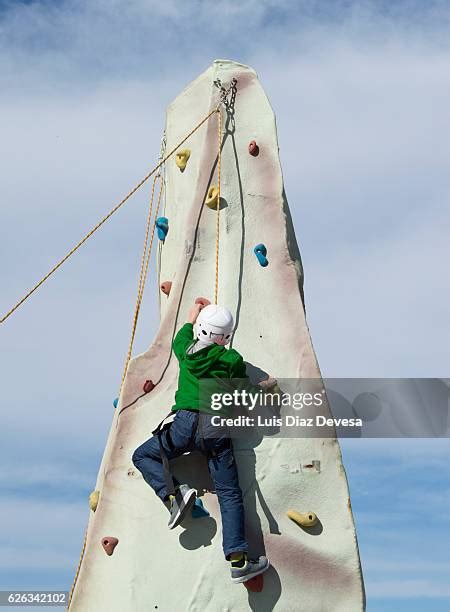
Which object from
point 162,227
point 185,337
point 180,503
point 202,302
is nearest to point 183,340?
point 185,337

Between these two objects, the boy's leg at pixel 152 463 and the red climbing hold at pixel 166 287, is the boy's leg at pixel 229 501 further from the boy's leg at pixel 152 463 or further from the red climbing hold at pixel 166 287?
the red climbing hold at pixel 166 287

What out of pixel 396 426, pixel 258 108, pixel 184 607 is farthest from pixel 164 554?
pixel 258 108

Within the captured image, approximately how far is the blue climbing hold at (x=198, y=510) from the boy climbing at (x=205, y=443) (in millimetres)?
119

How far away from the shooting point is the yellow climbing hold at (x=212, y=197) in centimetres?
769

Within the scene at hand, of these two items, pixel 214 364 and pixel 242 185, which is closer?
pixel 214 364

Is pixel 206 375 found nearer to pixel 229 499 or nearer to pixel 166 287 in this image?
pixel 229 499

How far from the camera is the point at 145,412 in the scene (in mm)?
7176

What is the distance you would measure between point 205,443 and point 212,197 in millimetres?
1973

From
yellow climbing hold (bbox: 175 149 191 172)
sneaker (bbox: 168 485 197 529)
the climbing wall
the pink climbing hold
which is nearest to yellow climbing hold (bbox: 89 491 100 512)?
the climbing wall

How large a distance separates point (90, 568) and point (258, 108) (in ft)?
11.9

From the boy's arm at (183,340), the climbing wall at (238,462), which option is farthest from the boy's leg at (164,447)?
the boy's arm at (183,340)

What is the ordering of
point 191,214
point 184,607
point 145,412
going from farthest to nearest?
1. point 191,214
2. point 145,412
3. point 184,607

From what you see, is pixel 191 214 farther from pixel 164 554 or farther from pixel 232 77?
pixel 164 554

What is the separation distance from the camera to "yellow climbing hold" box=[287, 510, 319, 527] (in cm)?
677
